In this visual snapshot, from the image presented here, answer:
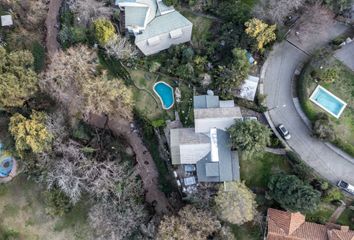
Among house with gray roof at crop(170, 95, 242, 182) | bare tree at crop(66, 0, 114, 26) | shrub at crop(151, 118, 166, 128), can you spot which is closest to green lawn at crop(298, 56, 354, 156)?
house with gray roof at crop(170, 95, 242, 182)

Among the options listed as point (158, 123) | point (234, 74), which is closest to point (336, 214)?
point (234, 74)

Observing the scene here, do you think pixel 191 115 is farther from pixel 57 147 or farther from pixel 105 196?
pixel 57 147

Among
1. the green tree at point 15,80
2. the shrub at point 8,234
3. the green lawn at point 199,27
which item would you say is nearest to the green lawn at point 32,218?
the shrub at point 8,234

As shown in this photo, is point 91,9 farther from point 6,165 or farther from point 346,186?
point 346,186

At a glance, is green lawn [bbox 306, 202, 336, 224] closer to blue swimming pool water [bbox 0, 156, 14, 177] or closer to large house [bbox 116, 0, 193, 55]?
large house [bbox 116, 0, 193, 55]

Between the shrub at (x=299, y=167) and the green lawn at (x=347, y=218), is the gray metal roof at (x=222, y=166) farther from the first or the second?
the green lawn at (x=347, y=218)

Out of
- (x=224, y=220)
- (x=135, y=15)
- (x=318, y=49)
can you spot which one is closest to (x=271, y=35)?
(x=318, y=49)
